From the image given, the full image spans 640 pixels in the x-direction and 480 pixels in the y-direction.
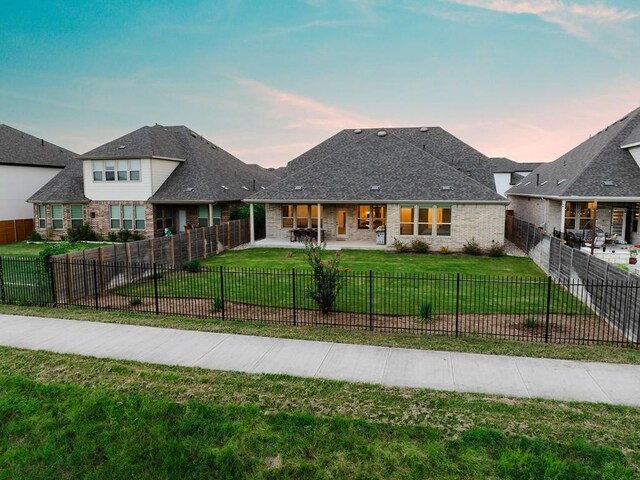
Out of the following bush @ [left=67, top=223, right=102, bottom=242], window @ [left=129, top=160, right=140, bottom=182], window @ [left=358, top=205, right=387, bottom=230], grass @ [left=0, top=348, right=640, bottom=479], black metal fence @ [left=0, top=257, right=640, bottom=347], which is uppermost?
window @ [left=129, top=160, right=140, bottom=182]

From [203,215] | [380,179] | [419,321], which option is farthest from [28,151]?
[419,321]

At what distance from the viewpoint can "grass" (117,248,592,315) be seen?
13.1m

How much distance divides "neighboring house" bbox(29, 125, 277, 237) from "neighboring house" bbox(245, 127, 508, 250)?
440 cm

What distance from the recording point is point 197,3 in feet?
78.7

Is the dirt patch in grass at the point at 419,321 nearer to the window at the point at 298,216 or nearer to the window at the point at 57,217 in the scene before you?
the window at the point at 298,216

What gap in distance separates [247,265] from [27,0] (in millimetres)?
19075

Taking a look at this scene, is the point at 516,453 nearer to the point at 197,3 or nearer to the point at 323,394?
the point at 323,394

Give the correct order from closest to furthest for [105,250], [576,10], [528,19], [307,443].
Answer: [307,443] < [105,250] < [576,10] < [528,19]

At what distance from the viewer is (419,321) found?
11625mm

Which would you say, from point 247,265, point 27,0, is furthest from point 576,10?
point 27,0

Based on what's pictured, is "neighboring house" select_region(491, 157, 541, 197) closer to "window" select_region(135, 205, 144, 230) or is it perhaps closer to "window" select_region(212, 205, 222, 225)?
"window" select_region(212, 205, 222, 225)

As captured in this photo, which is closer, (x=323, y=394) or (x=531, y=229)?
(x=323, y=394)

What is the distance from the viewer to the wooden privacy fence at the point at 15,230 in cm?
3122

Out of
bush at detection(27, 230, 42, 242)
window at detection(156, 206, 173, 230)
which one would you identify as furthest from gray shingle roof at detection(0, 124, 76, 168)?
window at detection(156, 206, 173, 230)
